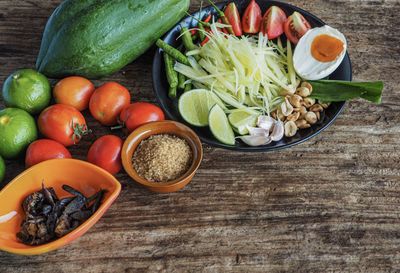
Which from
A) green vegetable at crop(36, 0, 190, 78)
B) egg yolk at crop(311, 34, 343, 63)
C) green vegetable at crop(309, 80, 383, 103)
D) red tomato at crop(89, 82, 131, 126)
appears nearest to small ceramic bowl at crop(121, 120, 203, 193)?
red tomato at crop(89, 82, 131, 126)

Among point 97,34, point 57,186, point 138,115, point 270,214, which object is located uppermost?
point 97,34

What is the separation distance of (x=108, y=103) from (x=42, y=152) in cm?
31

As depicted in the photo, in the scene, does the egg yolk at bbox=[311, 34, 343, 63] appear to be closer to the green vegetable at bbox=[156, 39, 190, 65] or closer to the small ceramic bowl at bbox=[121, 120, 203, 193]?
the green vegetable at bbox=[156, 39, 190, 65]

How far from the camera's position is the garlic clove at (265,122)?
1.73 m

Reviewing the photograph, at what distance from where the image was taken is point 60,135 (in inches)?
66.9

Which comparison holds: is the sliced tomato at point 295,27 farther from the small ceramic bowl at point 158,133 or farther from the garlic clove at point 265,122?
the small ceramic bowl at point 158,133

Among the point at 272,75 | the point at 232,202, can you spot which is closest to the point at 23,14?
the point at 272,75

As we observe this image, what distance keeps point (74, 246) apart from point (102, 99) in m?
0.57

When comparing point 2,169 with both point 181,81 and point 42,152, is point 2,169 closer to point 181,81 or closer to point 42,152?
point 42,152

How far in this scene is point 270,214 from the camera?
159cm

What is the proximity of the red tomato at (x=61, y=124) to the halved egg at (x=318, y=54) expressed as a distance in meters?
0.91

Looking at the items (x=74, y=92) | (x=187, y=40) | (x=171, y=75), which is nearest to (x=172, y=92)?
(x=171, y=75)

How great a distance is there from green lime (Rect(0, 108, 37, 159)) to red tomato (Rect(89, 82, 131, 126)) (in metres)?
0.24

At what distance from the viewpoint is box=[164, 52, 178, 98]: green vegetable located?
73.5 inches
